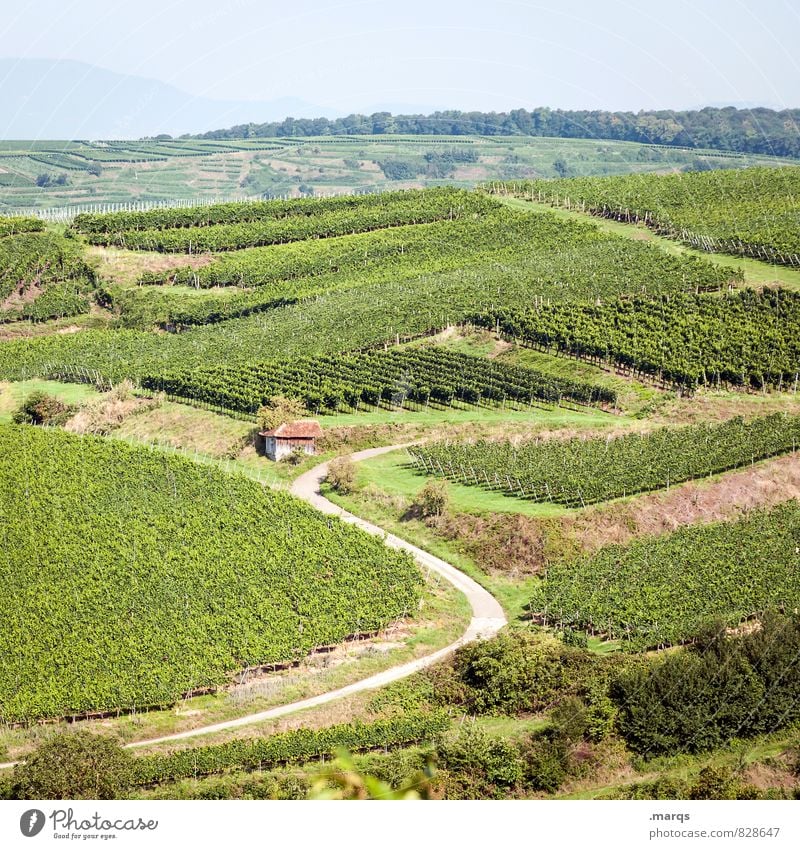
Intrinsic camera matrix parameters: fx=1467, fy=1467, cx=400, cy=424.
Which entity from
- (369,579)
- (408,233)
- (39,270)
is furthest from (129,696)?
(408,233)

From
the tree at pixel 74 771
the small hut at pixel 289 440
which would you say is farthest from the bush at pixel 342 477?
the tree at pixel 74 771

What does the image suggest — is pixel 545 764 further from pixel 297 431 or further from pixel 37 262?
pixel 37 262

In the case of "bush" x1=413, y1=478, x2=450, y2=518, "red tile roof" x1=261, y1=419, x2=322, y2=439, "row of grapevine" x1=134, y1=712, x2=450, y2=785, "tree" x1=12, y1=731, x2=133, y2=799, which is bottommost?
"row of grapevine" x1=134, y1=712, x2=450, y2=785

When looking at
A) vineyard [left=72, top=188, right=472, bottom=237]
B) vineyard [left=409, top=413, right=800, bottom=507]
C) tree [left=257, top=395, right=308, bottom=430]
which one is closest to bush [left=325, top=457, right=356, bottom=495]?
vineyard [left=409, top=413, right=800, bottom=507]

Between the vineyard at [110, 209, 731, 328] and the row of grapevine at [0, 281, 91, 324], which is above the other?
the vineyard at [110, 209, 731, 328]

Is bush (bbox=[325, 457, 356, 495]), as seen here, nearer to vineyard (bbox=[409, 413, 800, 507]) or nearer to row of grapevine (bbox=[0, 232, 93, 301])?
vineyard (bbox=[409, 413, 800, 507])
